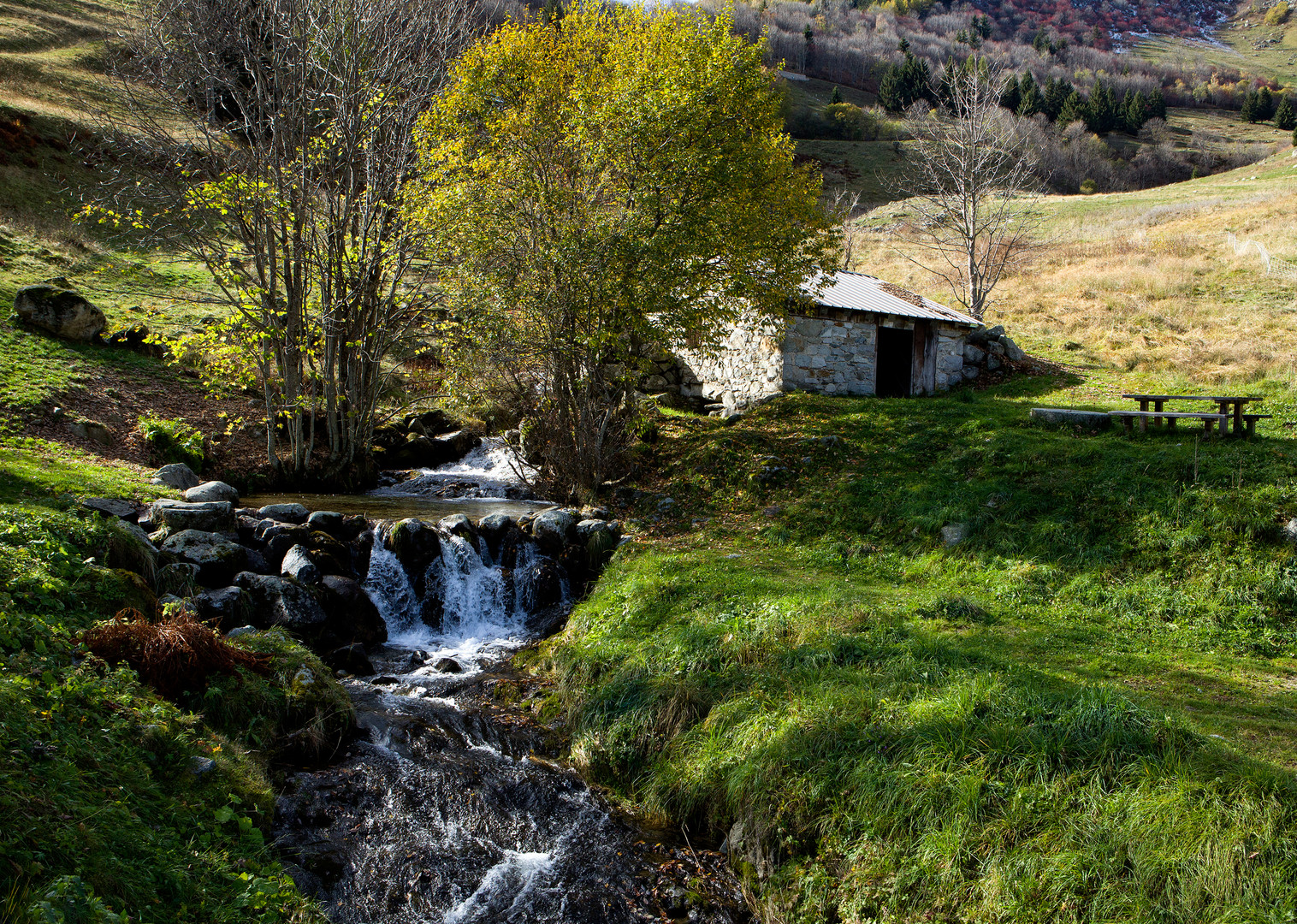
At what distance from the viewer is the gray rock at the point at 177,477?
33.3 feet

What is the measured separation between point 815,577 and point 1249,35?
6184 inches

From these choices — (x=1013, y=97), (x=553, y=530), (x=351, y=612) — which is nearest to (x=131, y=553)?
(x=351, y=612)

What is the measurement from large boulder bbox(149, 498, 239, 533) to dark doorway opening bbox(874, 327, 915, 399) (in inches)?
546

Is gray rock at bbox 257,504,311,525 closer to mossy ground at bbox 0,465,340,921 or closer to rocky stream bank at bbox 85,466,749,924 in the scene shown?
rocky stream bank at bbox 85,466,749,924

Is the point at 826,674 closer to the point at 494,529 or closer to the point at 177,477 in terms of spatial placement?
the point at 494,529

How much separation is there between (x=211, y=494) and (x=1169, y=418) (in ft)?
42.9

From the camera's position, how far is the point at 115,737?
14.2 feet

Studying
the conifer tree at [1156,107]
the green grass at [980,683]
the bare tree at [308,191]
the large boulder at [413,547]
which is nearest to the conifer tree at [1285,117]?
the conifer tree at [1156,107]

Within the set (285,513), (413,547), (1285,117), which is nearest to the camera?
(413,547)

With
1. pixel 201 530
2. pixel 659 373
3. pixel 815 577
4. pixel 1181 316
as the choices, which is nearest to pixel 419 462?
pixel 659 373

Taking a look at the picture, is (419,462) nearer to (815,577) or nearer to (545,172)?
(545,172)

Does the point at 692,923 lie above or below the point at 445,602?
below

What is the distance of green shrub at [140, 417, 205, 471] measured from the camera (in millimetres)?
11969

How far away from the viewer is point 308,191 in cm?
1203
